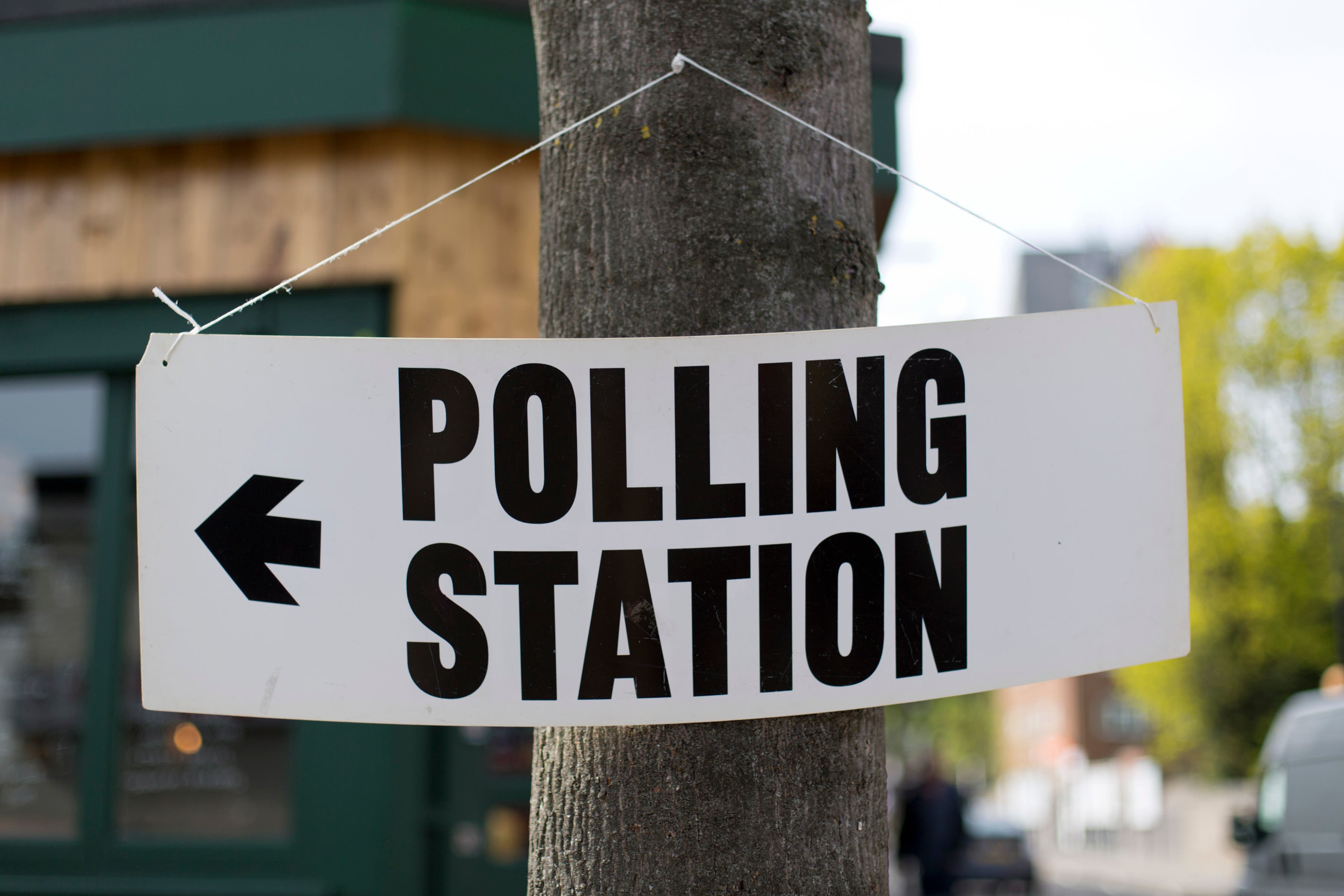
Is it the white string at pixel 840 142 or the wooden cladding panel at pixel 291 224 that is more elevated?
the wooden cladding panel at pixel 291 224

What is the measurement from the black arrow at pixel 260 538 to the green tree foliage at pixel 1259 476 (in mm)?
26005

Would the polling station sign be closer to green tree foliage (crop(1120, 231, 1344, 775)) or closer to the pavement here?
the pavement

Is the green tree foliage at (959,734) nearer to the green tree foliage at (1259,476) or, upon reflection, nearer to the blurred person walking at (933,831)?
the green tree foliage at (1259,476)

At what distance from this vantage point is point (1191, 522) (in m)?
26.5

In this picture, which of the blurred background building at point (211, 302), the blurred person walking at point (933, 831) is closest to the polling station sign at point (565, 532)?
the blurred background building at point (211, 302)

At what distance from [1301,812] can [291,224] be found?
6907 millimetres

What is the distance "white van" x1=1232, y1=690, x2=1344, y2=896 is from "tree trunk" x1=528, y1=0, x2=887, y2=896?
20.8 ft

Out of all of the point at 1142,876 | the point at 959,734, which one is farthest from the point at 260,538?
the point at 959,734

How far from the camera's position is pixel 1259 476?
2589 centimetres

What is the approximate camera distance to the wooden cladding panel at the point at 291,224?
4.87m

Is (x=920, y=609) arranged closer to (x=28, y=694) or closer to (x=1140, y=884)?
(x=28, y=694)

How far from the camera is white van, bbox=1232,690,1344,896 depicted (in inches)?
265

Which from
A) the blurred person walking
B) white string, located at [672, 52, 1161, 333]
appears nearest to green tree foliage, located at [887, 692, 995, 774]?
the blurred person walking

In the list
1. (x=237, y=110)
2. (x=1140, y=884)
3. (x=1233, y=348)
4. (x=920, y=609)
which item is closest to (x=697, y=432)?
(x=920, y=609)
